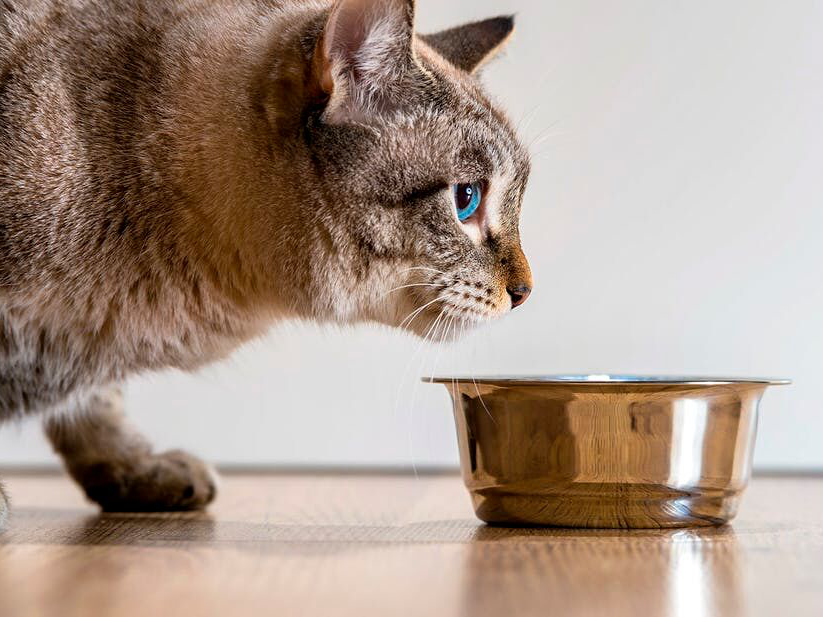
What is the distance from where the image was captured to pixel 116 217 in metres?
1.20

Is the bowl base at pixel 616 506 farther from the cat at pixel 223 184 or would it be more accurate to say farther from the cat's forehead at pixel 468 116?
the cat's forehead at pixel 468 116

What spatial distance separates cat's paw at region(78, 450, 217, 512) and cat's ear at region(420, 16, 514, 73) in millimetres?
670

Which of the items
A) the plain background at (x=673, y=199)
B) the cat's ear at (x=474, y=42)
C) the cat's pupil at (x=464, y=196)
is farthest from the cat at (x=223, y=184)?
the plain background at (x=673, y=199)

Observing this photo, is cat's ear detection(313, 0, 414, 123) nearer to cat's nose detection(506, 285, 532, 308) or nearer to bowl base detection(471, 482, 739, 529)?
A: cat's nose detection(506, 285, 532, 308)

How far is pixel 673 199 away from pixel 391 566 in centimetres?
131

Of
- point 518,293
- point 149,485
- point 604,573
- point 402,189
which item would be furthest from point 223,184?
point 604,573

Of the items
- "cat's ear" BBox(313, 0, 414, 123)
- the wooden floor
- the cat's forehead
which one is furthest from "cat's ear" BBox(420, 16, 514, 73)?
the wooden floor

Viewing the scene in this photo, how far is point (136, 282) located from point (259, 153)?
0.20 m

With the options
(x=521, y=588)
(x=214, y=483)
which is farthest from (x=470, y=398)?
(x=214, y=483)

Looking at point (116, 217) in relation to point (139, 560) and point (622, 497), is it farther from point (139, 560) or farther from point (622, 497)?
point (622, 497)

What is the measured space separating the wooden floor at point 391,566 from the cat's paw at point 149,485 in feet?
0.23

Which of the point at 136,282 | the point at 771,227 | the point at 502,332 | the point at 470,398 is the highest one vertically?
the point at 136,282

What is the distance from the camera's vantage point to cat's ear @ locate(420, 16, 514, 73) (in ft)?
4.75

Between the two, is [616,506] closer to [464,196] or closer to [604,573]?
[604,573]
